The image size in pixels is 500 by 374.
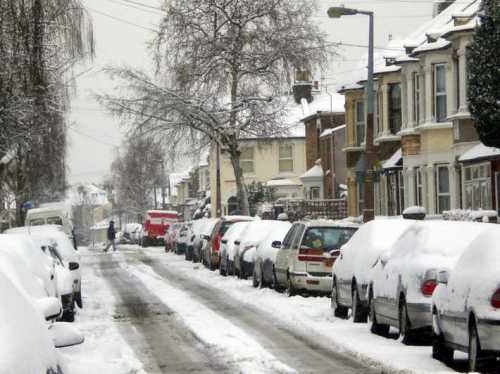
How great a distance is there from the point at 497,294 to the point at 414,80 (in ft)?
112

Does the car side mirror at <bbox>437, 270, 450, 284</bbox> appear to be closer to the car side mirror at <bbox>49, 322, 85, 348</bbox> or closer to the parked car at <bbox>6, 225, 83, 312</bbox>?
the car side mirror at <bbox>49, 322, 85, 348</bbox>

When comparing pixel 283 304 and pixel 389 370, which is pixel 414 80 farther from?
pixel 389 370

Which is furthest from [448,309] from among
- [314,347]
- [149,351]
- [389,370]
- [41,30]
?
[41,30]

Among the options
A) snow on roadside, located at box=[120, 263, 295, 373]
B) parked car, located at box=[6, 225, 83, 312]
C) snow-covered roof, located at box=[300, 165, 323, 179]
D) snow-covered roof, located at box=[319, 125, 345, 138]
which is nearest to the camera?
snow on roadside, located at box=[120, 263, 295, 373]

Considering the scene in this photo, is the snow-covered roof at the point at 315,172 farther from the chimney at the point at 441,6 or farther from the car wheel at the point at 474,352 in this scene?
the car wheel at the point at 474,352

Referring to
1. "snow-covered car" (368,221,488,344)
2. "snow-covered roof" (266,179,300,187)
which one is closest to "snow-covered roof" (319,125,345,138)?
"snow-covered roof" (266,179,300,187)

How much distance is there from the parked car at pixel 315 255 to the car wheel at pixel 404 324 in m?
8.79

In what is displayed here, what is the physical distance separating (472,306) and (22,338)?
7212mm

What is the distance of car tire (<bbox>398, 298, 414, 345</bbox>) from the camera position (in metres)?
16.7

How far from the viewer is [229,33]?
52625 mm

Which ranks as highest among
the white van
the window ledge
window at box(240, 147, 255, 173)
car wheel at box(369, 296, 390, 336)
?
window at box(240, 147, 255, 173)

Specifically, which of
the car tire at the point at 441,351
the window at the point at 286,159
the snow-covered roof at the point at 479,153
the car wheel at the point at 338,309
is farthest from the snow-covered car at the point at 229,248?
the window at the point at 286,159

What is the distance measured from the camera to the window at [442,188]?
4400 cm

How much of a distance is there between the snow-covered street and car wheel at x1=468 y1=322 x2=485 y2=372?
87 centimetres
